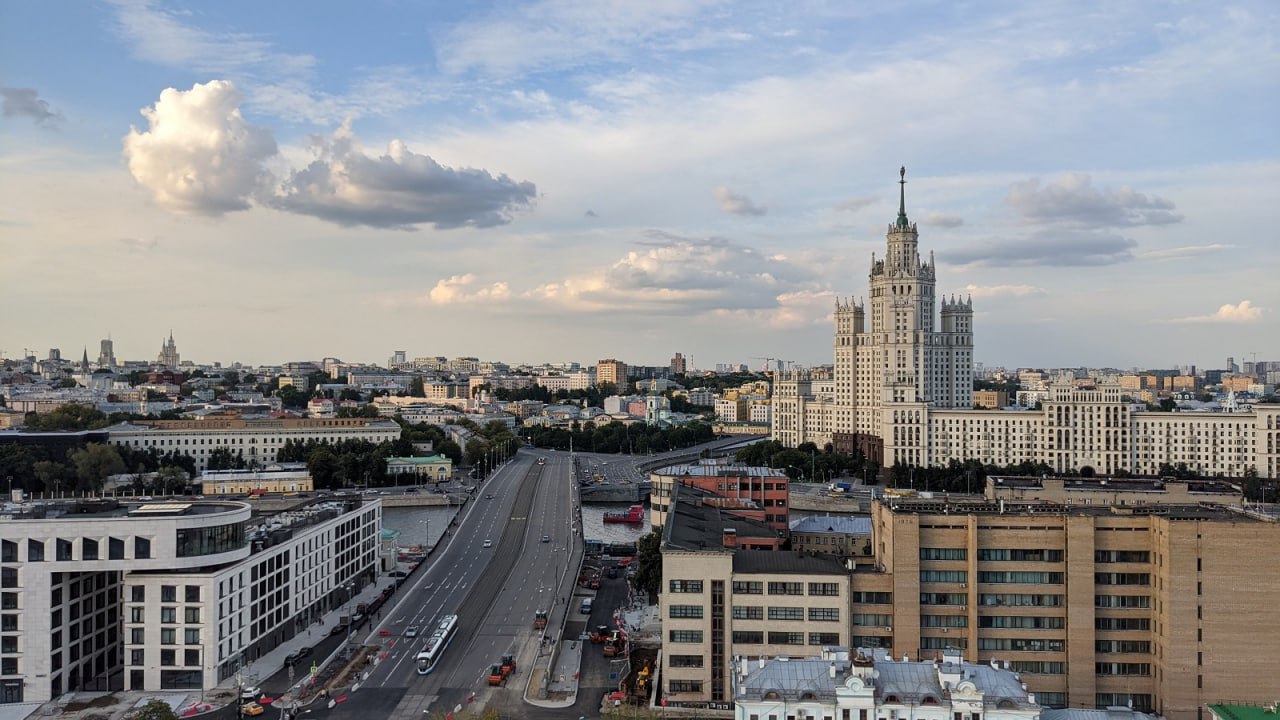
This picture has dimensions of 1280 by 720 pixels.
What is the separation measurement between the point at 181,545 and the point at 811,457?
3180 inches

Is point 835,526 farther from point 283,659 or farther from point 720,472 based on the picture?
point 283,659

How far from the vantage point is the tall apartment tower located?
119125mm

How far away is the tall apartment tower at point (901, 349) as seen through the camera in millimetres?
119125

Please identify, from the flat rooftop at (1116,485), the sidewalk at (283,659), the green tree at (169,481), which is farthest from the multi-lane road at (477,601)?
the flat rooftop at (1116,485)

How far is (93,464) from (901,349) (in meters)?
79.0

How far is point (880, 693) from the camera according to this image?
28.2m

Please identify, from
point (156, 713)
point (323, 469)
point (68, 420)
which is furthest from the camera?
point (68, 420)

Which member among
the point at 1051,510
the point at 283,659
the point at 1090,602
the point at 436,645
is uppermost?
the point at 1051,510

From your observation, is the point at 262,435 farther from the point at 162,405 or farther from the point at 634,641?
the point at 634,641

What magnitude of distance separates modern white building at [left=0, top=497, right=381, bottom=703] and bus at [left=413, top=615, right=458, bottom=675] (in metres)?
6.13

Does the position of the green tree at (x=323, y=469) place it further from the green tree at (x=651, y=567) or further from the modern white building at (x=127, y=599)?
the modern white building at (x=127, y=599)

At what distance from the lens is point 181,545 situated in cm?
3725

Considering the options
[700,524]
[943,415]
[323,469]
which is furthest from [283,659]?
[943,415]

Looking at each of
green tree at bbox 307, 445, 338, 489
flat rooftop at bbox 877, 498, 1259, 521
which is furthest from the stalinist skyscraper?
flat rooftop at bbox 877, 498, 1259, 521
